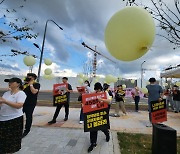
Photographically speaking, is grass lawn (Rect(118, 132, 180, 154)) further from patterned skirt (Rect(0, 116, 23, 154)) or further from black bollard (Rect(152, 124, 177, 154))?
patterned skirt (Rect(0, 116, 23, 154))

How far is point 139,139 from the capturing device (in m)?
6.05

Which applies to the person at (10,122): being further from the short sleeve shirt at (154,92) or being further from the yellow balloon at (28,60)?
the short sleeve shirt at (154,92)

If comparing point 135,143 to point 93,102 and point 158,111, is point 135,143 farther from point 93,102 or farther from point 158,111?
point 158,111

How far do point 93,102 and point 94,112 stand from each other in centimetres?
24

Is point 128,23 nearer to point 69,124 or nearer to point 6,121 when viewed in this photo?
point 6,121

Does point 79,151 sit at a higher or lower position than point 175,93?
lower

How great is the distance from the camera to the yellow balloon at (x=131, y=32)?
3078 mm

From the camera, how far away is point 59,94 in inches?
308

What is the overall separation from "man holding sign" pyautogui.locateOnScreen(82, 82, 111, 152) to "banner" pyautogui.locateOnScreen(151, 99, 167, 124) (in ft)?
8.47

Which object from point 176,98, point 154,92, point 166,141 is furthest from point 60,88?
point 176,98

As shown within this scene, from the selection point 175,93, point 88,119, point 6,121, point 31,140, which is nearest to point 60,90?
point 31,140

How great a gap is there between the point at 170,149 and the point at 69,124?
4.08 m

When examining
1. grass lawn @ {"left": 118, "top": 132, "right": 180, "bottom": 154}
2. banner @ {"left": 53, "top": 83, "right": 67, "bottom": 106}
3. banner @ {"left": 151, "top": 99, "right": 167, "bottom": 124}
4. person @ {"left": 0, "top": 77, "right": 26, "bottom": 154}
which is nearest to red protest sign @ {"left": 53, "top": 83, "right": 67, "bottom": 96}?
banner @ {"left": 53, "top": 83, "right": 67, "bottom": 106}

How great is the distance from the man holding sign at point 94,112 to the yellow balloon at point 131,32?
1.87 metres
